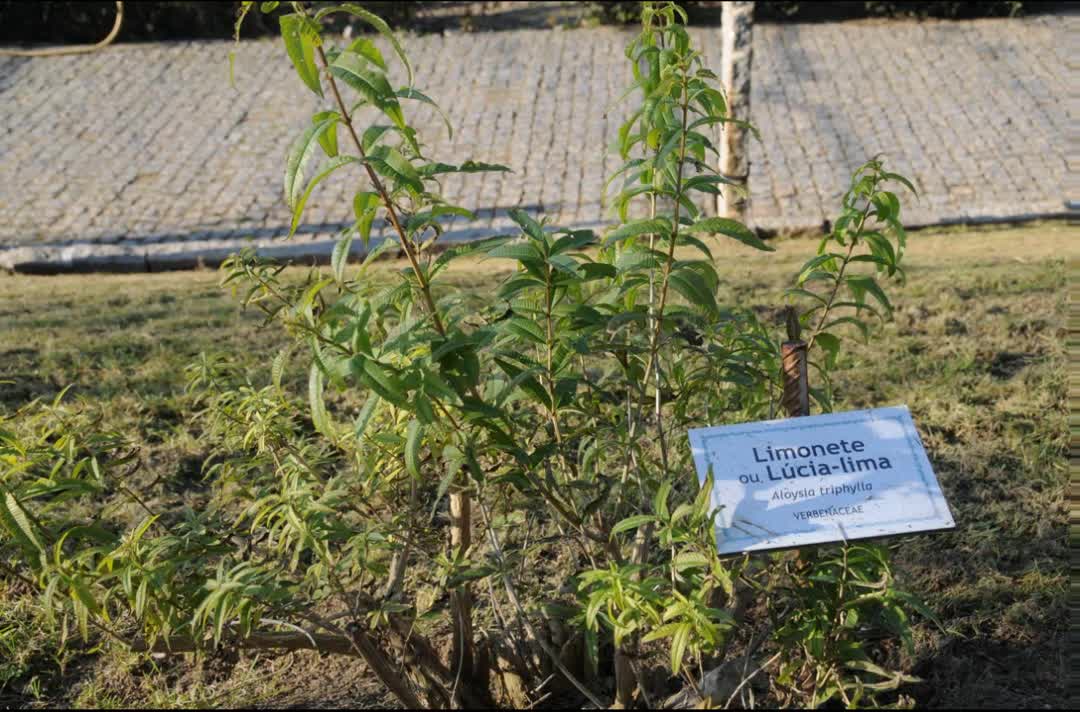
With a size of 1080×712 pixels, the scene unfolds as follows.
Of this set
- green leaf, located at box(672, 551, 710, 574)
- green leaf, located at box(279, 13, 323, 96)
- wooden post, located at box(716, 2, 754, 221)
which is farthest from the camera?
wooden post, located at box(716, 2, 754, 221)

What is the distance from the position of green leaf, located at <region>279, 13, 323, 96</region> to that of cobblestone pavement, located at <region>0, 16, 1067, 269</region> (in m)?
5.76

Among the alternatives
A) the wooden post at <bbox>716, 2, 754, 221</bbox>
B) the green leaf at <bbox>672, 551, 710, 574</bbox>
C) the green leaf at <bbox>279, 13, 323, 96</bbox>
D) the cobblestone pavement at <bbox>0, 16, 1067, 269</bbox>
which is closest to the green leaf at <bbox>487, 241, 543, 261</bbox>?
the green leaf at <bbox>279, 13, 323, 96</bbox>

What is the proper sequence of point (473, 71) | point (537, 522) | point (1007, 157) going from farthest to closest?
point (473, 71), point (1007, 157), point (537, 522)

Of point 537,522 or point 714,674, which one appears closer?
point 714,674

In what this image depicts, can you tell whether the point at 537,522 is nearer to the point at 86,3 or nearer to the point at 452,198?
the point at 452,198

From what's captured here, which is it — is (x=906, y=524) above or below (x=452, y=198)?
above

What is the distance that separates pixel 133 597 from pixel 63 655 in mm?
1063

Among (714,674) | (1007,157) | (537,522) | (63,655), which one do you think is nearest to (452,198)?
(1007,157)

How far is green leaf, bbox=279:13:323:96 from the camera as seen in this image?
2012 millimetres

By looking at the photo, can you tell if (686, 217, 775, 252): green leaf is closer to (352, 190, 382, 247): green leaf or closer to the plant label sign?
the plant label sign

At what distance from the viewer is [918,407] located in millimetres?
4688

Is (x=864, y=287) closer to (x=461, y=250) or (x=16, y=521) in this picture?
(x=461, y=250)

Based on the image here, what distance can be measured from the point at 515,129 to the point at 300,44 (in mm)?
7906

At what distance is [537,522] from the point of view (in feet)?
13.1
